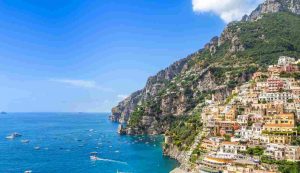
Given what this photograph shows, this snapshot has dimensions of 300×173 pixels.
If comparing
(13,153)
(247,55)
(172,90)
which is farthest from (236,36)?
(13,153)

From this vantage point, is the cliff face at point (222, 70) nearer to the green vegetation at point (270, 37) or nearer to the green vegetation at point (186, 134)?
the green vegetation at point (270, 37)

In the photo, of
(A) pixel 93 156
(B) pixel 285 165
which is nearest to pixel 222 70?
(A) pixel 93 156

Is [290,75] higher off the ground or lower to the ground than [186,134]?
higher

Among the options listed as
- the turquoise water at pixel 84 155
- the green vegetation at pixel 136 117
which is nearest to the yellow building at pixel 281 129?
the turquoise water at pixel 84 155

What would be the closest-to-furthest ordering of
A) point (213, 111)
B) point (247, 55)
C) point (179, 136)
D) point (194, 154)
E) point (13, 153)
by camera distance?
point (194, 154) → point (213, 111) → point (179, 136) → point (13, 153) → point (247, 55)

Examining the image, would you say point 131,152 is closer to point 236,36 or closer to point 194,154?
point 194,154

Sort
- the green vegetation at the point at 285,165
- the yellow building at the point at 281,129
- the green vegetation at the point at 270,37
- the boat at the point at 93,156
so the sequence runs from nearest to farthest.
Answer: the green vegetation at the point at 285,165 → the yellow building at the point at 281,129 → the boat at the point at 93,156 → the green vegetation at the point at 270,37

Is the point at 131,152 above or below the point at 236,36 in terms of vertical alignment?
below

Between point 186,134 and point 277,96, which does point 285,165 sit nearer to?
point 277,96
